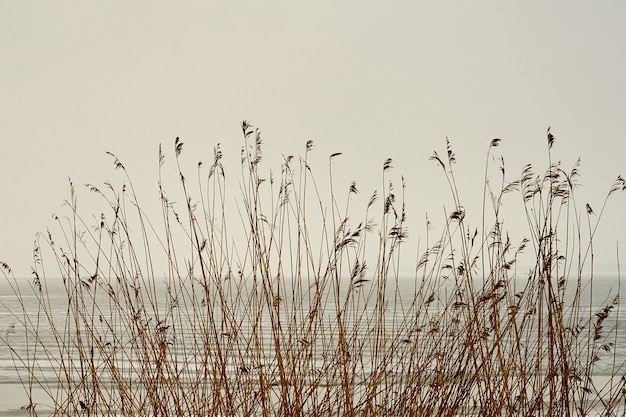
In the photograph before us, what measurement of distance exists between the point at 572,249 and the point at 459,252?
42cm

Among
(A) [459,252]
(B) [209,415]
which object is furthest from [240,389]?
(A) [459,252]

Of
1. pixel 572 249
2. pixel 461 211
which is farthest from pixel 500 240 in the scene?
pixel 572 249

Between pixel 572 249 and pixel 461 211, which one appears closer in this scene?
pixel 461 211

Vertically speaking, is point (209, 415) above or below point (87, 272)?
below

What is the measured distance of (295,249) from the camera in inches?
105

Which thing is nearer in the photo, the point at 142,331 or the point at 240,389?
the point at 142,331

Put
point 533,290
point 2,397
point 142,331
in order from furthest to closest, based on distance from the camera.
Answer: point 2,397 → point 533,290 → point 142,331

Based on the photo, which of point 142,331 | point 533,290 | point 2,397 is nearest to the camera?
point 142,331

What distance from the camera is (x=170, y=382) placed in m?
2.48

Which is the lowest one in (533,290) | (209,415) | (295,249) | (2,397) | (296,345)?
(2,397)

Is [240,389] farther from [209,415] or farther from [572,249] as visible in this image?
[572,249]

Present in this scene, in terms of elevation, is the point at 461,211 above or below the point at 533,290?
above

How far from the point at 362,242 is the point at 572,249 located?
2.57ft

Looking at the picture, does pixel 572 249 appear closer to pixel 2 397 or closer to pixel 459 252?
pixel 459 252
